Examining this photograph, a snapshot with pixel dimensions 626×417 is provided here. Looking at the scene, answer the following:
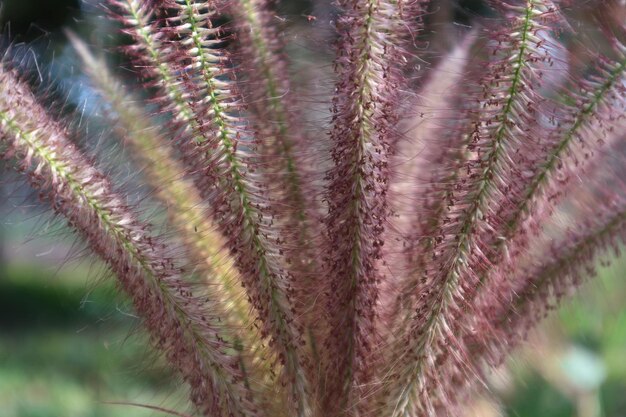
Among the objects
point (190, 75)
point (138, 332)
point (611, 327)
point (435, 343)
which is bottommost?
point (611, 327)

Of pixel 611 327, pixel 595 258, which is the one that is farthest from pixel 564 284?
pixel 611 327

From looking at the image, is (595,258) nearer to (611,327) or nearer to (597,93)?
(597,93)

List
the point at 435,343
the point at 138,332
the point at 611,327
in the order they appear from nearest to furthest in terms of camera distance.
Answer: the point at 435,343, the point at 138,332, the point at 611,327

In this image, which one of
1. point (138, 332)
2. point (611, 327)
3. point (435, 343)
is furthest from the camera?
point (611, 327)

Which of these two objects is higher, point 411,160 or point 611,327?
point 411,160

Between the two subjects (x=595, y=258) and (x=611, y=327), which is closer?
(x=595, y=258)

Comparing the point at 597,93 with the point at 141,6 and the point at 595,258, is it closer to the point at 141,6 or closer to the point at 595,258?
the point at 595,258
